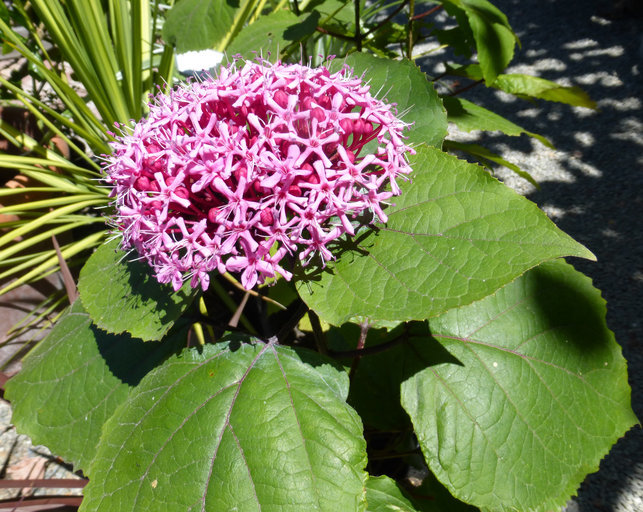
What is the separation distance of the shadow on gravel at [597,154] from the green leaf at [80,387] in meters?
1.43

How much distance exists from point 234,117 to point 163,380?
48cm

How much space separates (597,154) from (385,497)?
9.15 feet

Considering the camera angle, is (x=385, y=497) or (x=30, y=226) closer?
(x=385, y=497)

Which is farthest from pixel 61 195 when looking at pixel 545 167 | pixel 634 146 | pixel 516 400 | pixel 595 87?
pixel 595 87

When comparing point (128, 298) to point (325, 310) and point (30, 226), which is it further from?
point (30, 226)

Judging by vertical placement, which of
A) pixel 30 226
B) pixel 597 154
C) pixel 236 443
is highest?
pixel 236 443

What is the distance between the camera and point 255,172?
2.27ft

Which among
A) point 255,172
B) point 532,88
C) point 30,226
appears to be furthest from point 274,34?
point 30,226

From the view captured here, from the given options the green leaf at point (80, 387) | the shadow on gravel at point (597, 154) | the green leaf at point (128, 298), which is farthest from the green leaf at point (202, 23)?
the shadow on gravel at point (597, 154)

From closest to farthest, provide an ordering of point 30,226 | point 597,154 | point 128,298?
point 128,298 < point 30,226 < point 597,154

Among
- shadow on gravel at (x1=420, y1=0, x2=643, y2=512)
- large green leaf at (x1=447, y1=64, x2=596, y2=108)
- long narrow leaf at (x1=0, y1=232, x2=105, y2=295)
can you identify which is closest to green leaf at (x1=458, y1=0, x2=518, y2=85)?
large green leaf at (x1=447, y1=64, x2=596, y2=108)

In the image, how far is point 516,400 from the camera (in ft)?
3.03

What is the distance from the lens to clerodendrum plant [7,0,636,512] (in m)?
0.68

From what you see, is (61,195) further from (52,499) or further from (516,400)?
(516,400)
